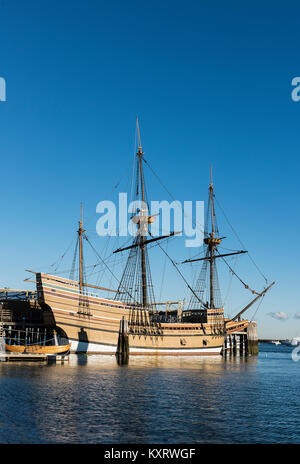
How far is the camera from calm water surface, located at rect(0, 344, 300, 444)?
20.7m

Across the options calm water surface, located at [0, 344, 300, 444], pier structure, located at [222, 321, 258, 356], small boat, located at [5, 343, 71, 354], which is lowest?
pier structure, located at [222, 321, 258, 356]

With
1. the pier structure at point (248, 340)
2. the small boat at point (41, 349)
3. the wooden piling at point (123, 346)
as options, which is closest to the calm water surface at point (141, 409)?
the small boat at point (41, 349)

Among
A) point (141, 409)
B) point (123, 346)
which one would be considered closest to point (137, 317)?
point (123, 346)

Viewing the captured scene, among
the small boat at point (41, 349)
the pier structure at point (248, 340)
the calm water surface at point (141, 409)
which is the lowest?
the pier structure at point (248, 340)

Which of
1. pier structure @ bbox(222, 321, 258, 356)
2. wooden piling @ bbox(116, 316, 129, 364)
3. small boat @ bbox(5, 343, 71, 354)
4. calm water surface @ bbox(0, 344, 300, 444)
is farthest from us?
pier structure @ bbox(222, 321, 258, 356)

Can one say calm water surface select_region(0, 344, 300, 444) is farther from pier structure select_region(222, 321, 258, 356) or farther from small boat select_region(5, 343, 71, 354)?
pier structure select_region(222, 321, 258, 356)

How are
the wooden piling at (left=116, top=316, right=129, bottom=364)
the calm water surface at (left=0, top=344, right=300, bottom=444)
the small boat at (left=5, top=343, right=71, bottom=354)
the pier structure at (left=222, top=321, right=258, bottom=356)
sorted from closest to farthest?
the calm water surface at (left=0, top=344, right=300, bottom=444) < the small boat at (left=5, top=343, right=71, bottom=354) < the wooden piling at (left=116, top=316, right=129, bottom=364) < the pier structure at (left=222, top=321, right=258, bottom=356)

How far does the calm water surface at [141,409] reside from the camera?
20734 millimetres

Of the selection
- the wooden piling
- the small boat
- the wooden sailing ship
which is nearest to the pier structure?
the wooden sailing ship

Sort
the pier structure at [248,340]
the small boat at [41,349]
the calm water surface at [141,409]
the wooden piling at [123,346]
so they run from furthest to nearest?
the pier structure at [248,340] → the wooden piling at [123,346] → the small boat at [41,349] → the calm water surface at [141,409]

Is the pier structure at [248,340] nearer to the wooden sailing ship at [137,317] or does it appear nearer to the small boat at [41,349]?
the wooden sailing ship at [137,317]

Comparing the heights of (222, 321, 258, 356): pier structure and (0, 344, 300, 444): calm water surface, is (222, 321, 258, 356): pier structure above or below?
below

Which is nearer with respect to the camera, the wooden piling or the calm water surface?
the calm water surface
